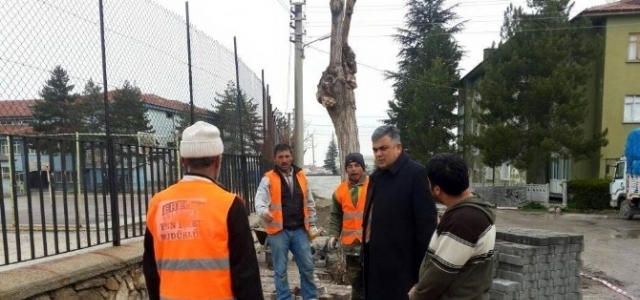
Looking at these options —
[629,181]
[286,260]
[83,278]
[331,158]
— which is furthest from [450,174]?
[331,158]

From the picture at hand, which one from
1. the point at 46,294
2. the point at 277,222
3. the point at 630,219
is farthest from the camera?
the point at 630,219

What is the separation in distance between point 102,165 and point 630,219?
17.8 meters

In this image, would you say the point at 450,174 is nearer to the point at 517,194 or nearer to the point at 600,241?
the point at 600,241

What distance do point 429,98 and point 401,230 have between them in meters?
26.0

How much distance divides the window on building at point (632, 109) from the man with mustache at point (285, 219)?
21.3m

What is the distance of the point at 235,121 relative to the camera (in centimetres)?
809

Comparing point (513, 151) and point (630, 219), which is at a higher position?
point (513, 151)

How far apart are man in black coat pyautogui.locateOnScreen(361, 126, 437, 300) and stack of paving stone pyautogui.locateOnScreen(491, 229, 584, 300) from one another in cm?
206

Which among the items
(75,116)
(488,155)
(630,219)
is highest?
(75,116)

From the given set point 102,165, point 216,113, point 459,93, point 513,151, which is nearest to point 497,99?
point 513,151

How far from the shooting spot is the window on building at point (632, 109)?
21250mm

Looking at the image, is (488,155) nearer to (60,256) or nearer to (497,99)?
(497,99)

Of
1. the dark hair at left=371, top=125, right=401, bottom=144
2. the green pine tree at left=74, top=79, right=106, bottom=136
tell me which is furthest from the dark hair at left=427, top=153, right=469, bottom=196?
the green pine tree at left=74, top=79, right=106, bottom=136

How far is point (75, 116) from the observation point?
16.6 ft
